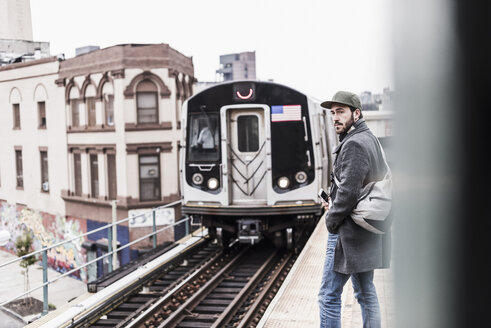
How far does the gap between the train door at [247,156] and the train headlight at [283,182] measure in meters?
0.31

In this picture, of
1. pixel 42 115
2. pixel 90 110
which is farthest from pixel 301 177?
pixel 42 115

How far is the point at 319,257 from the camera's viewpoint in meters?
7.43

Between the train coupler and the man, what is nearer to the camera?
the man

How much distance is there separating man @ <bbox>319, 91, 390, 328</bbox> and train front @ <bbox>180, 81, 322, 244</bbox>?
221 inches

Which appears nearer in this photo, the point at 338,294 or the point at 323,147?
the point at 338,294

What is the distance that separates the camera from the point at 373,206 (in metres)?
2.93

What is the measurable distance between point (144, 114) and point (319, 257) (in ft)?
45.6

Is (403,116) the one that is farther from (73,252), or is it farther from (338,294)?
(73,252)

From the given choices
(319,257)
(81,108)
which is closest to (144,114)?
(81,108)

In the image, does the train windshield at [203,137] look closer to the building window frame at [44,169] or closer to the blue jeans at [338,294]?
the blue jeans at [338,294]

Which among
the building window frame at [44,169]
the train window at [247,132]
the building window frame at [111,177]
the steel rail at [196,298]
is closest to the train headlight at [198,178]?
the train window at [247,132]

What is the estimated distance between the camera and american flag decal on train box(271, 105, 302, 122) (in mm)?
8875

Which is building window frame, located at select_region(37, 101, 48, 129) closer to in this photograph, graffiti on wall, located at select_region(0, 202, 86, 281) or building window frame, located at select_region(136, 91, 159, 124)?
graffiti on wall, located at select_region(0, 202, 86, 281)

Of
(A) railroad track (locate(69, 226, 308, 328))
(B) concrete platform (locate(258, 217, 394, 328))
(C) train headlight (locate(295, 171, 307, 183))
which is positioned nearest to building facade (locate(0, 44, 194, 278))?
(A) railroad track (locate(69, 226, 308, 328))
